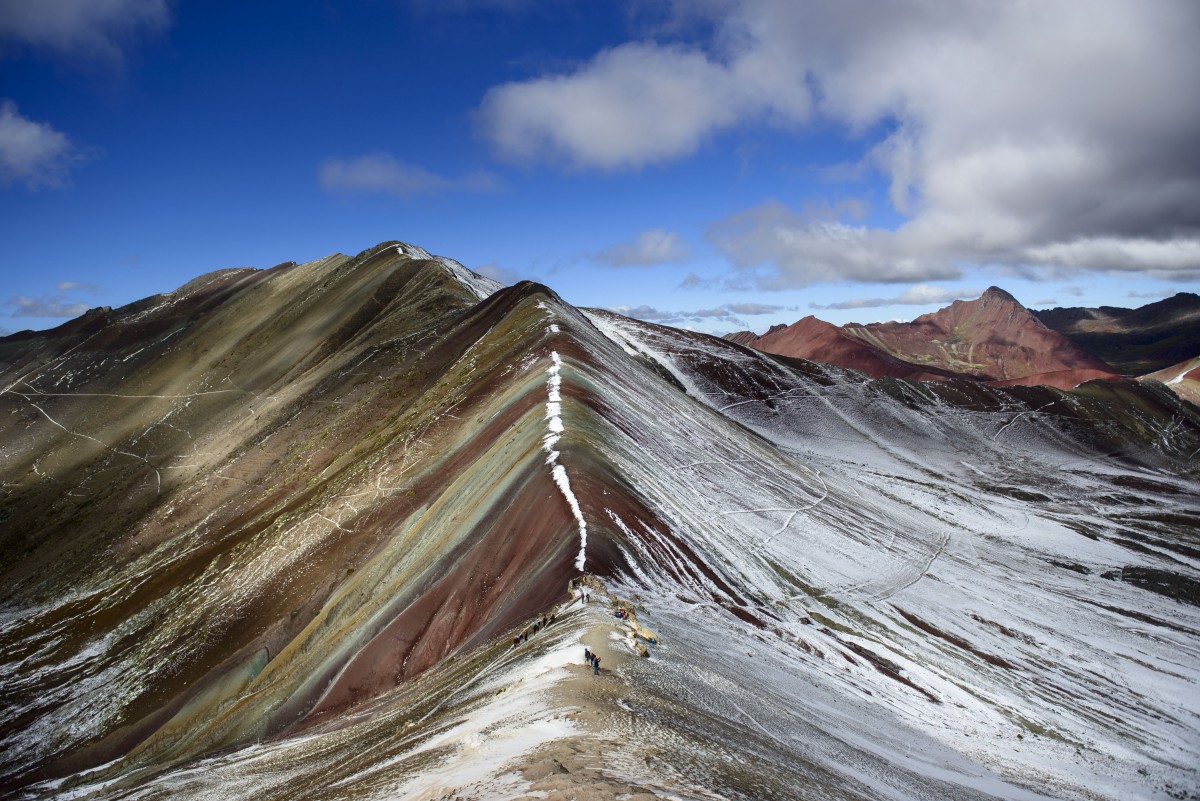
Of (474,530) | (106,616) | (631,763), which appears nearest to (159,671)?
(106,616)

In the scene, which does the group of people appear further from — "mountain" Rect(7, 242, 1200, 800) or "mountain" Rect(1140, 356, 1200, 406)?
"mountain" Rect(1140, 356, 1200, 406)

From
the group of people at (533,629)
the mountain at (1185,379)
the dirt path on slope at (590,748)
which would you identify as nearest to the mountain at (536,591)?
the dirt path on slope at (590,748)

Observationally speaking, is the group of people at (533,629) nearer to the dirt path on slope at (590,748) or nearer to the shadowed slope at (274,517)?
the shadowed slope at (274,517)

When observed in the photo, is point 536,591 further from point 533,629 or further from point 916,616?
point 916,616

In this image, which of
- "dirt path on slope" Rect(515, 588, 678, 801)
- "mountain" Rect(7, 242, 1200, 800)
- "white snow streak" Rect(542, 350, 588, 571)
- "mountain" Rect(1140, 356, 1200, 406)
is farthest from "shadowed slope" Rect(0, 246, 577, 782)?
"mountain" Rect(1140, 356, 1200, 406)

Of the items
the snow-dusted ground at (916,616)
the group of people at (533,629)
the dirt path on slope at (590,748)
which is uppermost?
the dirt path on slope at (590,748)

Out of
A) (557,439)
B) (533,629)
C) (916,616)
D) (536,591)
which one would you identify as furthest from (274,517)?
(916,616)

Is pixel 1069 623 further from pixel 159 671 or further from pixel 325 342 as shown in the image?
pixel 325 342
